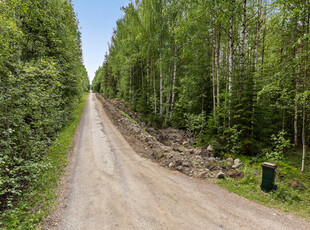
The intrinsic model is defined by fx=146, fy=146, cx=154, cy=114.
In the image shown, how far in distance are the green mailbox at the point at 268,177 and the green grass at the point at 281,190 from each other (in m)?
0.16

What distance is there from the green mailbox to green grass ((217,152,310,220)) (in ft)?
0.52

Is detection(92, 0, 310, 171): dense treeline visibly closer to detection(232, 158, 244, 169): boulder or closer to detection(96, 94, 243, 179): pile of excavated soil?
detection(232, 158, 244, 169): boulder

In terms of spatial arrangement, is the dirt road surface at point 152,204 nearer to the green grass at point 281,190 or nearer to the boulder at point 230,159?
the green grass at point 281,190

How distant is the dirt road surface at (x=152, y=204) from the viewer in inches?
156

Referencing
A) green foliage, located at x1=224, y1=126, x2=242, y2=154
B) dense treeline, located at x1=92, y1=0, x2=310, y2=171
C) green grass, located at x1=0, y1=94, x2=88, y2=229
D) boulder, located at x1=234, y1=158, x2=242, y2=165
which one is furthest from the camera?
green foliage, located at x1=224, y1=126, x2=242, y2=154

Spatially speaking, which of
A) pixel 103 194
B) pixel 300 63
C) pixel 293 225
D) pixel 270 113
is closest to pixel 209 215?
pixel 293 225

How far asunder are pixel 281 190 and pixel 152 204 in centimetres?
474

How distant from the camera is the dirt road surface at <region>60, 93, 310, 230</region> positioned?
396cm

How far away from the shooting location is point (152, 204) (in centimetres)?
470

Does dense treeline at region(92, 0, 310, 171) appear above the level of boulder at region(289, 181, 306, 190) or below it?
above

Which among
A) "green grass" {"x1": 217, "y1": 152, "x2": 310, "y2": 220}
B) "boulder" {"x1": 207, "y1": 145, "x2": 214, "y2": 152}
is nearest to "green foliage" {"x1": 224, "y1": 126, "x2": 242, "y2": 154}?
"boulder" {"x1": 207, "y1": 145, "x2": 214, "y2": 152}

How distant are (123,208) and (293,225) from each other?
4.74 metres

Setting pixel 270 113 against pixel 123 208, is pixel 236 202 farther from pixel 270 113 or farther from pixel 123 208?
pixel 270 113

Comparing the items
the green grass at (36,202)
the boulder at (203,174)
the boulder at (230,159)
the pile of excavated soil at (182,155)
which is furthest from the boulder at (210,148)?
the green grass at (36,202)
